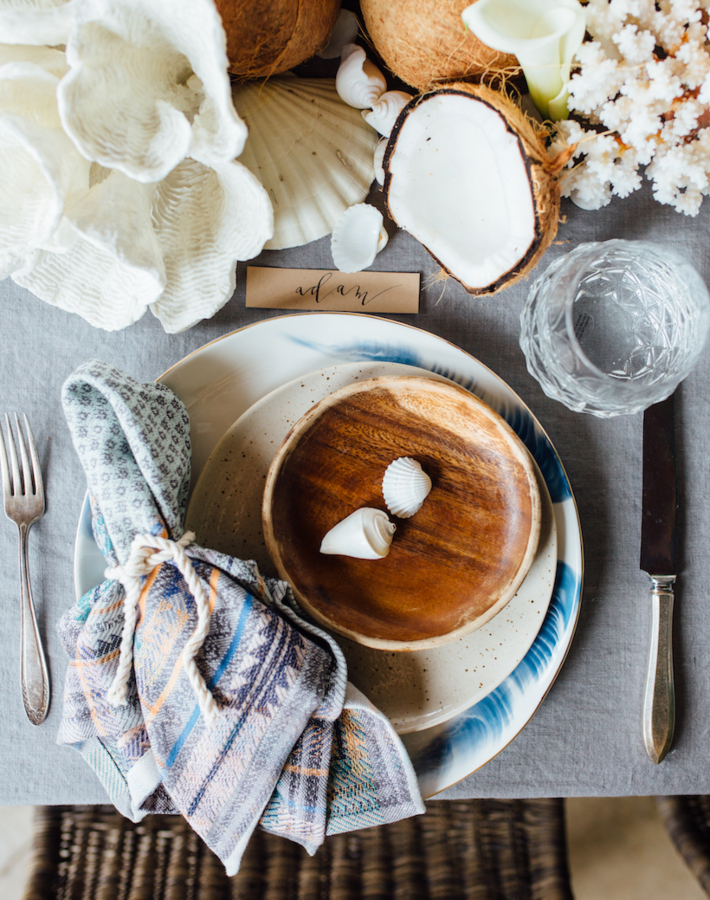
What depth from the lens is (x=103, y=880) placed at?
2.09 ft

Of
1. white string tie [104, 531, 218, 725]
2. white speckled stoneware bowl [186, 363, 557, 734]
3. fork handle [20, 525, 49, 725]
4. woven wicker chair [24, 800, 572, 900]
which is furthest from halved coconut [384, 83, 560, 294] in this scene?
woven wicker chair [24, 800, 572, 900]

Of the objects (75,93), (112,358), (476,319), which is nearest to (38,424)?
(112,358)

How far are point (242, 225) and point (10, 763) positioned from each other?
0.56 m

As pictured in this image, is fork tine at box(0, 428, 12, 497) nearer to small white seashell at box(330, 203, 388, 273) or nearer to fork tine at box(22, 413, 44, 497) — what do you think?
fork tine at box(22, 413, 44, 497)

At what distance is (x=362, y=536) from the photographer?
0.51m

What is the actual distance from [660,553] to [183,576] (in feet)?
1.47

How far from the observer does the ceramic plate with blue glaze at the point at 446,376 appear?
53cm

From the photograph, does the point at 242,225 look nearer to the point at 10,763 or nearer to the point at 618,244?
the point at 618,244

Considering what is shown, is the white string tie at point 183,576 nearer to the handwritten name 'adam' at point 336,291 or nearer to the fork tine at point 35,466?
the fork tine at point 35,466

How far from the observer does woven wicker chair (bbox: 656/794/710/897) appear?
65 cm

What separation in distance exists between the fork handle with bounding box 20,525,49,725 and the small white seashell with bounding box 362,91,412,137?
0.51 meters

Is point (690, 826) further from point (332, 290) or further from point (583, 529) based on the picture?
point (332, 290)

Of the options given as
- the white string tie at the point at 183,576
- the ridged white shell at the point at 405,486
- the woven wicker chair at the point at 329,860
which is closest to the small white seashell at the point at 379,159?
the ridged white shell at the point at 405,486

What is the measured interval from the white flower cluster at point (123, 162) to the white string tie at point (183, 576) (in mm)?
201
